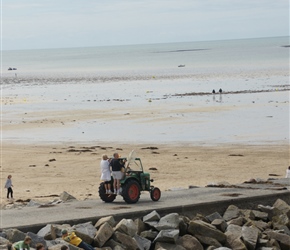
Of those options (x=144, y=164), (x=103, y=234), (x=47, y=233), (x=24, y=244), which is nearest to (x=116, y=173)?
(x=103, y=234)

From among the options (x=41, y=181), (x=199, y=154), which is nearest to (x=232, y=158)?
(x=199, y=154)

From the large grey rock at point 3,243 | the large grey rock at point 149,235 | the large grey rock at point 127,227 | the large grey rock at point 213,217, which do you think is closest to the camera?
the large grey rock at point 3,243

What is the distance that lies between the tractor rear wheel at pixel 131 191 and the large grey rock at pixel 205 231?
213 centimetres

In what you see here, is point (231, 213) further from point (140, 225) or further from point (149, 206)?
point (140, 225)

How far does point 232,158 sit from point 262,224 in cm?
1604

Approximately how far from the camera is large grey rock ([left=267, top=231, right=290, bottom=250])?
53.0 feet

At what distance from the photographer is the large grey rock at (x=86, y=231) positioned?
47.1 ft

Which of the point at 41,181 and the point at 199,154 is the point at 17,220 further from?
the point at 199,154

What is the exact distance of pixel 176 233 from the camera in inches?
597

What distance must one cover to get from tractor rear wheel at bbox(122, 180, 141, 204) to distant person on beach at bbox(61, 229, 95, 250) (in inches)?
134

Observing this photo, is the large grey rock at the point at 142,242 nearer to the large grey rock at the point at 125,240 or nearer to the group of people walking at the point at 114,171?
the large grey rock at the point at 125,240

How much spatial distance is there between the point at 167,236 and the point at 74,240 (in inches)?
87.6

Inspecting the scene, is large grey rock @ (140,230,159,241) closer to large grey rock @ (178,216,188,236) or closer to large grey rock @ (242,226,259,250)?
A: large grey rock @ (178,216,188,236)

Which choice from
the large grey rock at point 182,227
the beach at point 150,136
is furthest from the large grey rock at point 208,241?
the beach at point 150,136
